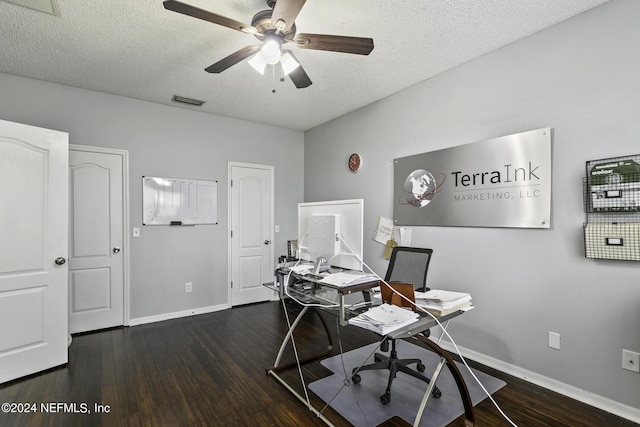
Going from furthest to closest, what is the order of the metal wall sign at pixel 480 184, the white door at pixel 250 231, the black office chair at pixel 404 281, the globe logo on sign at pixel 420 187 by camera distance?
the white door at pixel 250 231
the globe logo on sign at pixel 420 187
the metal wall sign at pixel 480 184
the black office chair at pixel 404 281

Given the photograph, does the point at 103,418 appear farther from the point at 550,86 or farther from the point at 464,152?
the point at 550,86

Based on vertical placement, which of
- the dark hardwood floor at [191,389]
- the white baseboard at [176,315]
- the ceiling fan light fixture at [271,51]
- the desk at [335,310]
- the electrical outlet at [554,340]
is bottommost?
the dark hardwood floor at [191,389]

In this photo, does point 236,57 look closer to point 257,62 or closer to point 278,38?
point 257,62

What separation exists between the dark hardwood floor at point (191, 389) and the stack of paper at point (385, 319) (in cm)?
84

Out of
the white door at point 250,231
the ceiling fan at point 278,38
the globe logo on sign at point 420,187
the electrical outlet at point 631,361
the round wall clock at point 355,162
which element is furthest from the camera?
the white door at point 250,231


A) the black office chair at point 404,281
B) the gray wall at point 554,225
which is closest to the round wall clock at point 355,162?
the gray wall at point 554,225

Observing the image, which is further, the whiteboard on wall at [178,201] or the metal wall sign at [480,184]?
the whiteboard on wall at [178,201]

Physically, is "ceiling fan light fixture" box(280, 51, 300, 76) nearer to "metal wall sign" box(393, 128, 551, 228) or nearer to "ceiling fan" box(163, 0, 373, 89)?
"ceiling fan" box(163, 0, 373, 89)

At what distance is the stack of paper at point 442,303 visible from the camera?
1.67 m

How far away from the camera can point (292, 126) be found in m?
4.86

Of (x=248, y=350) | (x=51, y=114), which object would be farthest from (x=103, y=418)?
(x=51, y=114)

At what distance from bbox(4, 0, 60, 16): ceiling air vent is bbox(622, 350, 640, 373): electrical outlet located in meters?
4.41

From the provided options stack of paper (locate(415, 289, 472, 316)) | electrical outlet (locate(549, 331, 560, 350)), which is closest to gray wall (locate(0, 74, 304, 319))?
stack of paper (locate(415, 289, 472, 316))

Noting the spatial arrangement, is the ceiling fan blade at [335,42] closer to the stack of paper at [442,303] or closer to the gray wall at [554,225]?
the gray wall at [554,225]
